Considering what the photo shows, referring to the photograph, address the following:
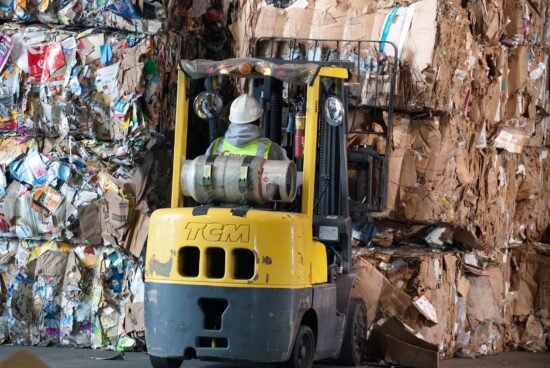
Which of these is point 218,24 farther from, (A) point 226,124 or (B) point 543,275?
(B) point 543,275

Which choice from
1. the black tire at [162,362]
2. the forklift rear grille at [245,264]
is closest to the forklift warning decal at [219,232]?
the forklift rear grille at [245,264]

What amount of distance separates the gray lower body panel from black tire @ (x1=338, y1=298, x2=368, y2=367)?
1237 mm

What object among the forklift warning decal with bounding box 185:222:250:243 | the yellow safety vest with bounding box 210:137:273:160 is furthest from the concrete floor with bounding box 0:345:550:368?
the yellow safety vest with bounding box 210:137:273:160

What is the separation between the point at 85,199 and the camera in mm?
10703

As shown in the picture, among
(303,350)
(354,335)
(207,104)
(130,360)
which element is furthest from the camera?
(130,360)

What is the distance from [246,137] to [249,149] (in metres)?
0.09

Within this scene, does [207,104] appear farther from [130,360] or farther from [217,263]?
[130,360]

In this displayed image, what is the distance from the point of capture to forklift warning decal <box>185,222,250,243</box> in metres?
8.28

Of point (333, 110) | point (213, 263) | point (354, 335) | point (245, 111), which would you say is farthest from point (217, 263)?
point (354, 335)

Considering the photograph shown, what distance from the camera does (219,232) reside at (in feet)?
27.3

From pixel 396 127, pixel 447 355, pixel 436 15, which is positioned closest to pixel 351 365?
pixel 447 355

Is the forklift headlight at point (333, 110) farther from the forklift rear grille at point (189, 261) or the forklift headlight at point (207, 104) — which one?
the forklift rear grille at point (189, 261)

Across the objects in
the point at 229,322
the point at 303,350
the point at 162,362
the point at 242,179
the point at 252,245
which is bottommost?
the point at 162,362

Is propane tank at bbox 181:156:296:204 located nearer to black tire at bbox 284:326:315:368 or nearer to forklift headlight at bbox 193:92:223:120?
forklift headlight at bbox 193:92:223:120
